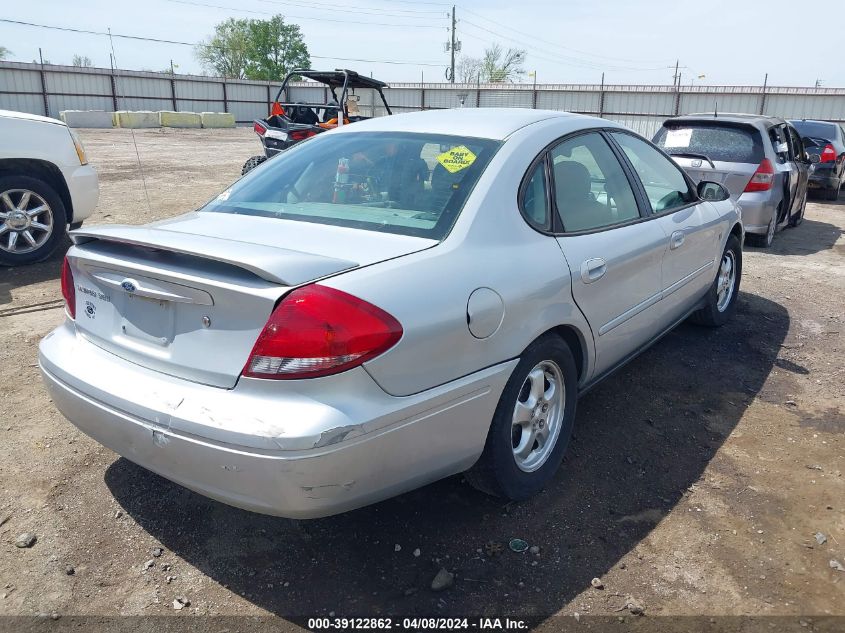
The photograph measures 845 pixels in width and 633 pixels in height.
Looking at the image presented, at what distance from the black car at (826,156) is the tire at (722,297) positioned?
8.37 m

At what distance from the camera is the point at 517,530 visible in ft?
9.28

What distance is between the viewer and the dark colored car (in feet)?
38.1

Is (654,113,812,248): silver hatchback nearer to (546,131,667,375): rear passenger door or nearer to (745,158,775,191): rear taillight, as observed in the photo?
(745,158,775,191): rear taillight

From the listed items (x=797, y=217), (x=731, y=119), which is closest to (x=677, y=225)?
(x=731, y=119)

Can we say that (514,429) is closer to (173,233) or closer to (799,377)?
(173,233)

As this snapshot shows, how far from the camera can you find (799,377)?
14.9 ft

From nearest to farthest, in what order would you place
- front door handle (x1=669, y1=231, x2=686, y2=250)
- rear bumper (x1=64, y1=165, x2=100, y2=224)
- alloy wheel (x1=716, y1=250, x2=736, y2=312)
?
front door handle (x1=669, y1=231, x2=686, y2=250) < alloy wheel (x1=716, y1=250, x2=736, y2=312) < rear bumper (x1=64, y1=165, x2=100, y2=224)

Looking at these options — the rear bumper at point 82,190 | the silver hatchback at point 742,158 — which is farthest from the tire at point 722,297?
the rear bumper at point 82,190

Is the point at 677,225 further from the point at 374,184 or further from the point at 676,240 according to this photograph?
the point at 374,184

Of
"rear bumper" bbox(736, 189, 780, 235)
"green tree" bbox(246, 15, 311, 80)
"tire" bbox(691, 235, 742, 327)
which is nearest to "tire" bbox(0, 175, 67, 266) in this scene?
"tire" bbox(691, 235, 742, 327)

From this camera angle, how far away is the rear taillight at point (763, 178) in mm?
7785

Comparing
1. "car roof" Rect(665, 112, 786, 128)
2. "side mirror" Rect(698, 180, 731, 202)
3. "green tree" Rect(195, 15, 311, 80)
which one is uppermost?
"green tree" Rect(195, 15, 311, 80)

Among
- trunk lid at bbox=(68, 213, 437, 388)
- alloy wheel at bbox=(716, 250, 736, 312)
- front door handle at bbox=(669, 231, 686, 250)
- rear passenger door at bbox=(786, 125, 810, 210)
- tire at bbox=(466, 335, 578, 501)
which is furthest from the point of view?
rear passenger door at bbox=(786, 125, 810, 210)

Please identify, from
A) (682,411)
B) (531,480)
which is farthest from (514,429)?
(682,411)
